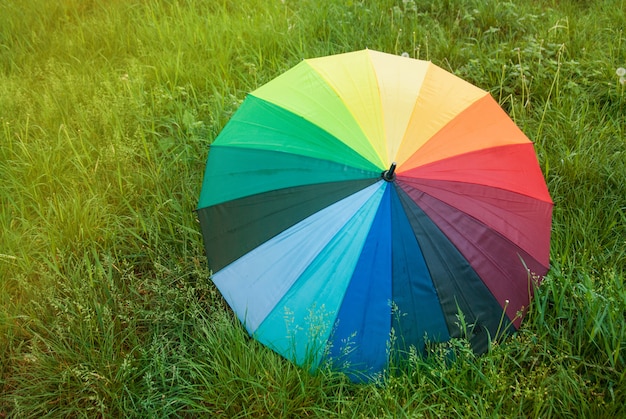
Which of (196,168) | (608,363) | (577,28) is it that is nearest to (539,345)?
(608,363)

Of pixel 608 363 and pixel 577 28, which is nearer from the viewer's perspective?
pixel 608 363

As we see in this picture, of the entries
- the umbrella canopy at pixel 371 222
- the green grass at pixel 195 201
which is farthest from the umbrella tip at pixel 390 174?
the green grass at pixel 195 201

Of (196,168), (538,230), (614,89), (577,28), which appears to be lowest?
(196,168)

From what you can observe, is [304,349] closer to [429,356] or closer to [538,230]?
[429,356]

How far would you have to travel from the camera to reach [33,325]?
238cm

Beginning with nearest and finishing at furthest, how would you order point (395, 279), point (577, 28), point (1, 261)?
point (395, 279) < point (1, 261) < point (577, 28)

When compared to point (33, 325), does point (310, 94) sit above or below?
above

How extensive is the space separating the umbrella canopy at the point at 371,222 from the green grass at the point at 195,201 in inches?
7.8

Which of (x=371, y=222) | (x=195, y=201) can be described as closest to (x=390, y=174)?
(x=371, y=222)

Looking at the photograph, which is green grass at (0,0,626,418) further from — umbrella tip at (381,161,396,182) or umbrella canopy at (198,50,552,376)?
umbrella tip at (381,161,396,182)

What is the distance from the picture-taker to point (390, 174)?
6.33 feet

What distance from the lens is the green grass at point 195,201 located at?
2146mm

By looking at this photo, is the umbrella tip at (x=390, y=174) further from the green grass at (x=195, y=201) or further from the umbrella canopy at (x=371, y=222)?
the green grass at (x=195, y=201)

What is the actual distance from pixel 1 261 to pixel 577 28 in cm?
406
